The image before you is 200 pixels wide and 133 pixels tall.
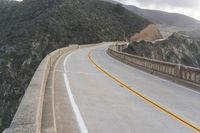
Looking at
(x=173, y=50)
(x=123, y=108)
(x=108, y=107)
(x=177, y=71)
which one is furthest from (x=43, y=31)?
(x=123, y=108)

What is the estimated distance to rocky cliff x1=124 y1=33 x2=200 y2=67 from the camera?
66100mm

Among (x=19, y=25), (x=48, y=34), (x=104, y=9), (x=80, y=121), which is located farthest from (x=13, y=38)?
(x=80, y=121)

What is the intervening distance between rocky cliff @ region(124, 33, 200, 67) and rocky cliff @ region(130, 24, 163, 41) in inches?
515

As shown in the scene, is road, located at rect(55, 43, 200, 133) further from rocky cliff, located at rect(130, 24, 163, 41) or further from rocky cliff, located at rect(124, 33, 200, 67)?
rocky cliff, located at rect(130, 24, 163, 41)

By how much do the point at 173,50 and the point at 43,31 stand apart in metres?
29.6

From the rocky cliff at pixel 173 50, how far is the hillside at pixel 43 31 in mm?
17239

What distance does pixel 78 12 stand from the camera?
371 feet

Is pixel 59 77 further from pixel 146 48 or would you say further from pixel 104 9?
pixel 104 9

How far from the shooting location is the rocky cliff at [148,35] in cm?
10438

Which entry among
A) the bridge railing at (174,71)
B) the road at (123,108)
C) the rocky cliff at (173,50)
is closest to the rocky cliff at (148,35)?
the rocky cliff at (173,50)

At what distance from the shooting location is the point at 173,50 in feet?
265

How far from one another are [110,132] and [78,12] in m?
106

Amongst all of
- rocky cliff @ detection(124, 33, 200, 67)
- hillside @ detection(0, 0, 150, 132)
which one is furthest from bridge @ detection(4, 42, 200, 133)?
rocky cliff @ detection(124, 33, 200, 67)

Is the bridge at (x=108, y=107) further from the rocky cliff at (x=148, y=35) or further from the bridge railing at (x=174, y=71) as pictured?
the rocky cliff at (x=148, y=35)
